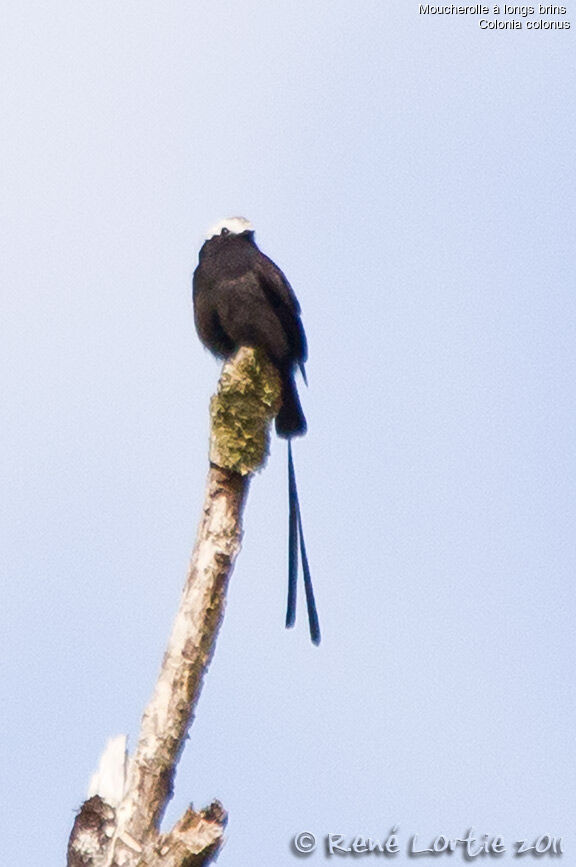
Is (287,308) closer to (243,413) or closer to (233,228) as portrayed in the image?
(233,228)

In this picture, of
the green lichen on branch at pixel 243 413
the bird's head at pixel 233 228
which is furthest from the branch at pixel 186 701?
the bird's head at pixel 233 228

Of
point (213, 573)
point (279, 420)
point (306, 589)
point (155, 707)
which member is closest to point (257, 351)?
point (279, 420)

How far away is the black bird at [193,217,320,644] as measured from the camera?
5.07m

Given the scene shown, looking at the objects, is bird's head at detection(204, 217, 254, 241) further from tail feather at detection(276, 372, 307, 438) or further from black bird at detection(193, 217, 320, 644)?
tail feather at detection(276, 372, 307, 438)

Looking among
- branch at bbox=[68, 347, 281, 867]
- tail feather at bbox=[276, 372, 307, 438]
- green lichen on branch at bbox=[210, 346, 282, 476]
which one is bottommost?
branch at bbox=[68, 347, 281, 867]

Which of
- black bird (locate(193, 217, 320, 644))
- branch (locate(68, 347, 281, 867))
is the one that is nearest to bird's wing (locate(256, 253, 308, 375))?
black bird (locate(193, 217, 320, 644))

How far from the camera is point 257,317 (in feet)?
16.8

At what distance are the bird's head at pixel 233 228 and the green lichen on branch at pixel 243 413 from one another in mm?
1335

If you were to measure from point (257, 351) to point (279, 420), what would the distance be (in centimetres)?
57

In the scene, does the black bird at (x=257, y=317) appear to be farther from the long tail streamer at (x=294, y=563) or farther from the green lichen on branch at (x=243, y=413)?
the green lichen on branch at (x=243, y=413)

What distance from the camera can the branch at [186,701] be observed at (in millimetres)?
2949

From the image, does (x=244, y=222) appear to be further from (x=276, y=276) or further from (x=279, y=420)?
(x=279, y=420)

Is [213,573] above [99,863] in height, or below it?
above

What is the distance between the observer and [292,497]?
500 cm
